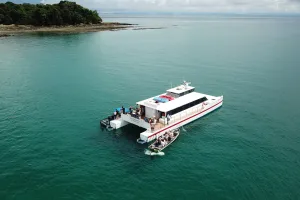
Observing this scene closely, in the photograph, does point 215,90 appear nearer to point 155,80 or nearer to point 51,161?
point 155,80

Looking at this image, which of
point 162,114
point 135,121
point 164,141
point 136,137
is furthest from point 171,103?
point 164,141

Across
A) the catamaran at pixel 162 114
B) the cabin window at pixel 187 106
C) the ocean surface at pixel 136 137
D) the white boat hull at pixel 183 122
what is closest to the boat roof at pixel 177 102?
the catamaran at pixel 162 114

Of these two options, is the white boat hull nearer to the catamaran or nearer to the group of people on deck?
the catamaran

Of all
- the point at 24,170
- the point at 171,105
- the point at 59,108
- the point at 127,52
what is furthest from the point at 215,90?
the point at 127,52

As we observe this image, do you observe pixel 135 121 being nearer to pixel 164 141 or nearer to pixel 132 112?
pixel 132 112

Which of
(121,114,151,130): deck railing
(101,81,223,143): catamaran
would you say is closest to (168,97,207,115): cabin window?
(101,81,223,143): catamaran

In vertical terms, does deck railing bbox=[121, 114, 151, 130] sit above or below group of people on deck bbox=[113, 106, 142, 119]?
below

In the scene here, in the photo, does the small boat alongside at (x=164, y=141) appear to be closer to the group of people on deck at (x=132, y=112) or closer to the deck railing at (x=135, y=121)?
the deck railing at (x=135, y=121)
